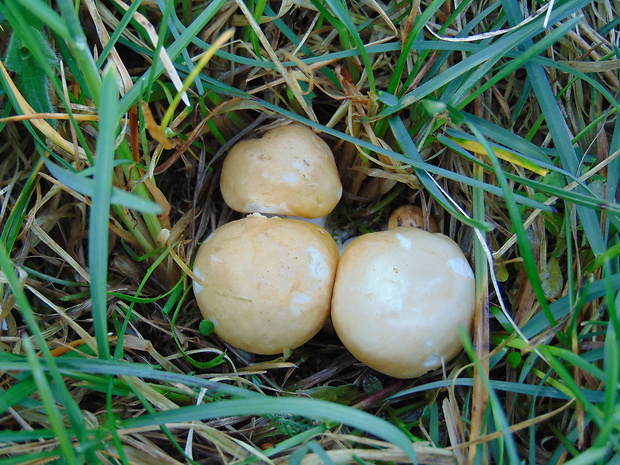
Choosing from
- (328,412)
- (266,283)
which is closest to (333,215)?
(266,283)

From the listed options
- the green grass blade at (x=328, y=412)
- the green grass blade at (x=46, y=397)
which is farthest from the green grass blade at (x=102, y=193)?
the green grass blade at (x=328, y=412)

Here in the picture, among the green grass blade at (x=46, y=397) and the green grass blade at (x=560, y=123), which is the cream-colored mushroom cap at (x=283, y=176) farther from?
the green grass blade at (x=46, y=397)


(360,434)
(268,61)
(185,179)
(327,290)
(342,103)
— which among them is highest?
(268,61)

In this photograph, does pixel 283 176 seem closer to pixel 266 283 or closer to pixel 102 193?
pixel 266 283

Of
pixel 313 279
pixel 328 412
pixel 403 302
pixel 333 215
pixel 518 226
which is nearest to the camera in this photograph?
pixel 328 412

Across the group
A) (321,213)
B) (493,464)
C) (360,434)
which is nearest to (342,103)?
(321,213)

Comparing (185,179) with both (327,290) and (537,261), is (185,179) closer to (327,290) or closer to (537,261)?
(327,290)
